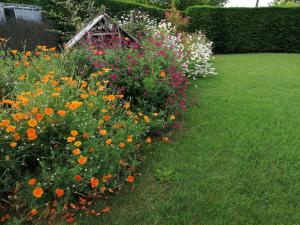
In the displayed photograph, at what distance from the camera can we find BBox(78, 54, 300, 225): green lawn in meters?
2.77

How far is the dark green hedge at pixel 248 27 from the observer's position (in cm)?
1560

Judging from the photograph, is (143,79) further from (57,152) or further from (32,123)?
(32,123)

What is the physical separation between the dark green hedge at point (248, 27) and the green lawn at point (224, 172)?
1074 centimetres

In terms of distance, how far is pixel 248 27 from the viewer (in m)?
15.8

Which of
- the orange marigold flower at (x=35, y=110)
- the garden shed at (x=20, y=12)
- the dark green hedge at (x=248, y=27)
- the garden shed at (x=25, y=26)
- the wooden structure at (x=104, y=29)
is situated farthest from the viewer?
the dark green hedge at (x=248, y=27)

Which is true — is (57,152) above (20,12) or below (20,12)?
below

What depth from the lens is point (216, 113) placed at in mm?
5211

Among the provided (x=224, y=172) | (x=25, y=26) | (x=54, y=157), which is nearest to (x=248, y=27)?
(x=25, y=26)

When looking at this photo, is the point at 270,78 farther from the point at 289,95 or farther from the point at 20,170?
the point at 20,170

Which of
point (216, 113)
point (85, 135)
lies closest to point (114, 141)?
point (85, 135)

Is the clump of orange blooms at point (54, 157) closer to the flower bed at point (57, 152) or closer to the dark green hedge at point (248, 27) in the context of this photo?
the flower bed at point (57, 152)

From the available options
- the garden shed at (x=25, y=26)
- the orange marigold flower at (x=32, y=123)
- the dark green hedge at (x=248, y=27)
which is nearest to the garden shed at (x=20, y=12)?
the garden shed at (x=25, y=26)

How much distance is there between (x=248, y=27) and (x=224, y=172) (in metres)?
14.1

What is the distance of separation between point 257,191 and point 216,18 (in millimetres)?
14032
